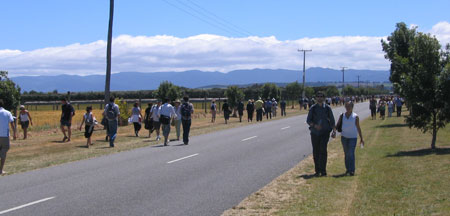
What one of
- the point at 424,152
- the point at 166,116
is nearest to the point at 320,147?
the point at 424,152

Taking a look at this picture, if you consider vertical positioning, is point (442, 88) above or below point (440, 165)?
above

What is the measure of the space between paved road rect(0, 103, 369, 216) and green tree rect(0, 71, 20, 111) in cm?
1557

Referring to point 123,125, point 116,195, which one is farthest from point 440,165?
point 123,125

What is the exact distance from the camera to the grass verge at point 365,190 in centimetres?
764

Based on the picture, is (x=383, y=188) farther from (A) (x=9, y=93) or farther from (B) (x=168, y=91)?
(B) (x=168, y=91)

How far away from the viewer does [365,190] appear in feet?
30.2

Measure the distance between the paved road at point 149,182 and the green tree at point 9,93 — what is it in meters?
15.6

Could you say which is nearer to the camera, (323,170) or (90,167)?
(323,170)

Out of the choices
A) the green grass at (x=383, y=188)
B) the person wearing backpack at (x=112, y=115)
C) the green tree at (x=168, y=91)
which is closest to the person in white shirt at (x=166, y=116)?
the person wearing backpack at (x=112, y=115)

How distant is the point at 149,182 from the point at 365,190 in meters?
4.20

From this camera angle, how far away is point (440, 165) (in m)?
12.0

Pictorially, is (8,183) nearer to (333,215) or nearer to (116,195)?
(116,195)

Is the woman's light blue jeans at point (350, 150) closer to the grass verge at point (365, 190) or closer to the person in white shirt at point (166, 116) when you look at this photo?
the grass verge at point (365, 190)

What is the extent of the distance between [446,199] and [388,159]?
19.2ft
